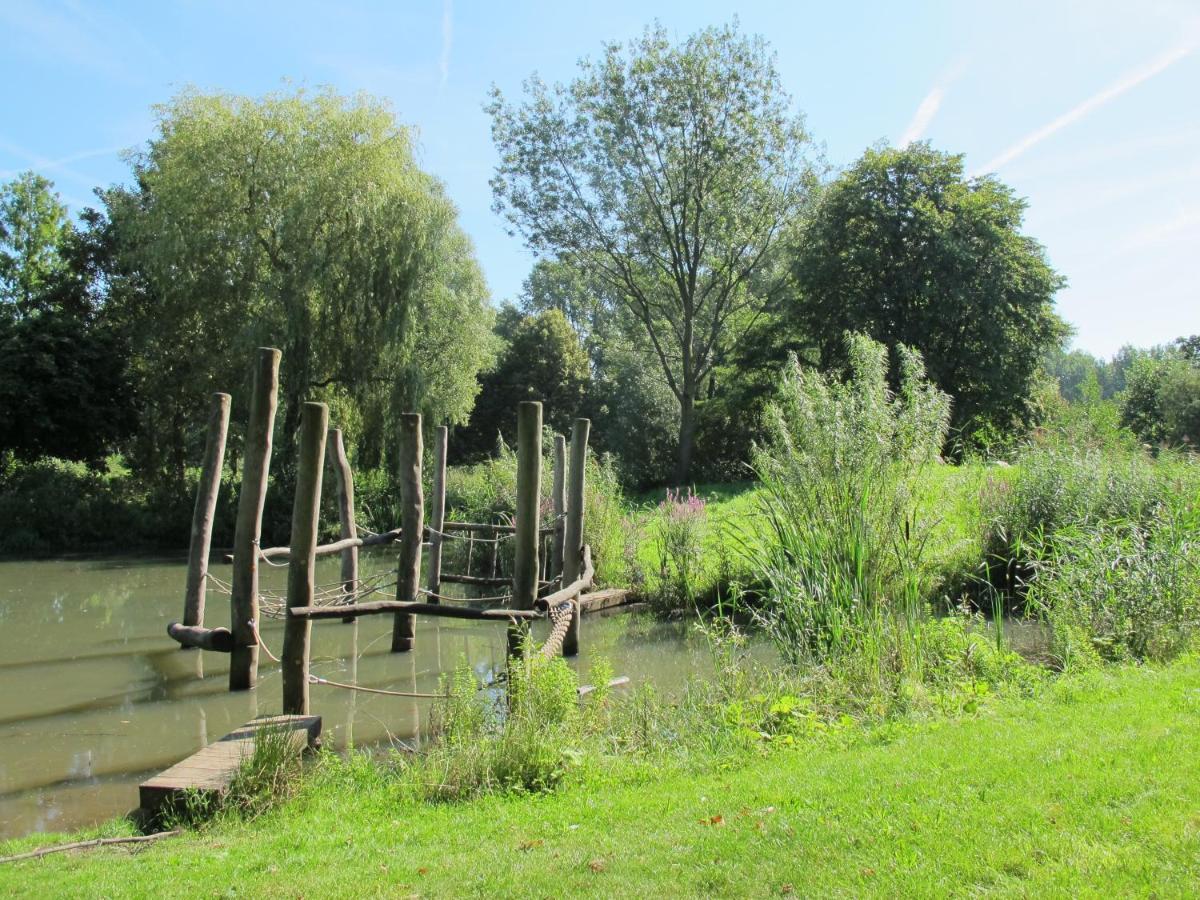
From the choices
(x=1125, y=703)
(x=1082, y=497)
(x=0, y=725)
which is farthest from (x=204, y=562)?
(x=1082, y=497)

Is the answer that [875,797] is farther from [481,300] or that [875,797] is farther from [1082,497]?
[481,300]

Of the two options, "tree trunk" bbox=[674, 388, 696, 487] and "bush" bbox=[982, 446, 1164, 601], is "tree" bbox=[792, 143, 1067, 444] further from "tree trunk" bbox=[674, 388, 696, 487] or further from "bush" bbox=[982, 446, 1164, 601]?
"bush" bbox=[982, 446, 1164, 601]

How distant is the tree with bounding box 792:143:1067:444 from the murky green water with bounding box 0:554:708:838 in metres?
16.9

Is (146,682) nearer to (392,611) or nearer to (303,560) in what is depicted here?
(303,560)

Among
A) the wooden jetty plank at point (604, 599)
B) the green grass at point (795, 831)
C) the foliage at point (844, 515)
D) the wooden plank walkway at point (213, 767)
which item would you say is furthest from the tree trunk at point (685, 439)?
the green grass at point (795, 831)

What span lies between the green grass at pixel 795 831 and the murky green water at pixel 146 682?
214 cm

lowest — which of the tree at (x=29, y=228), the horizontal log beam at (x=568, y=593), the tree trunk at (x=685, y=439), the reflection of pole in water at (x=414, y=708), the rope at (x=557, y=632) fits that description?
the reflection of pole in water at (x=414, y=708)

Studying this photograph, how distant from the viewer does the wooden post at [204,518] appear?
33.8 feet

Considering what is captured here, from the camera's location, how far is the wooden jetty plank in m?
12.9

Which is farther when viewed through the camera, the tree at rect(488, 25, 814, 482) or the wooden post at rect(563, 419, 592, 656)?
the tree at rect(488, 25, 814, 482)

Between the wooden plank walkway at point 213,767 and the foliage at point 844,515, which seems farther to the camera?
the foliage at point 844,515

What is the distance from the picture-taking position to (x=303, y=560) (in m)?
7.67

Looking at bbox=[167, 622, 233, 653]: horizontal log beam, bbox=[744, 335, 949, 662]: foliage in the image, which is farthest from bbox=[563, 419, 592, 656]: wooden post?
bbox=[167, 622, 233, 653]: horizontal log beam

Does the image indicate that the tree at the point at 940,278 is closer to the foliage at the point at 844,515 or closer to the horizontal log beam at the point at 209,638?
the foliage at the point at 844,515
